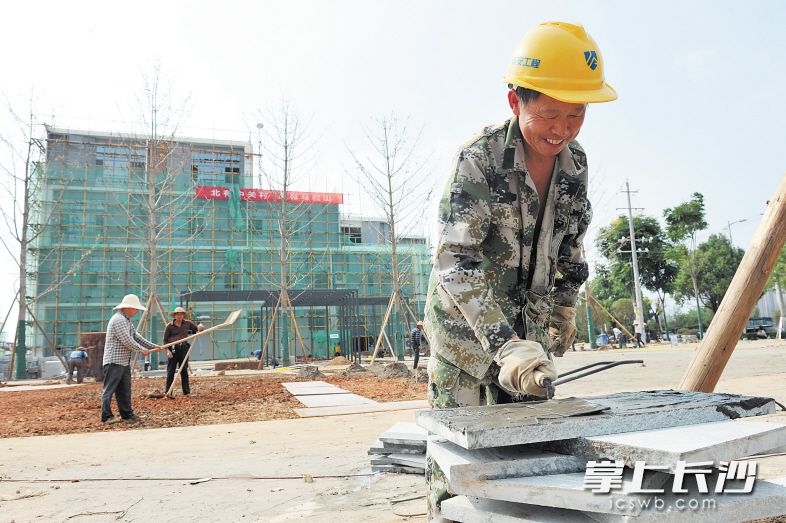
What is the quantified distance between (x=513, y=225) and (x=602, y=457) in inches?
35.1

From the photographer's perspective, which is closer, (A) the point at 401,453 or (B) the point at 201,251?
(A) the point at 401,453

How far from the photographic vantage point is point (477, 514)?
1.23m

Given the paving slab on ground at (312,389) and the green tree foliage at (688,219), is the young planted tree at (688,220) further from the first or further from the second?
the paving slab on ground at (312,389)

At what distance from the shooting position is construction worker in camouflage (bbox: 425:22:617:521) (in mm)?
1631

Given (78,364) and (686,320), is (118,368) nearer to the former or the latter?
(78,364)

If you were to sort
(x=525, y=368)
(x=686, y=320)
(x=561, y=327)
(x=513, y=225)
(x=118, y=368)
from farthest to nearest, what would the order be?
(x=686, y=320) → (x=118, y=368) → (x=561, y=327) → (x=513, y=225) → (x=525, y=368)

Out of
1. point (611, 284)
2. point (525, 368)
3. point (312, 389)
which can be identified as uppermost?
point (611, 284)

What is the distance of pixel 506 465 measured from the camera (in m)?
1.17

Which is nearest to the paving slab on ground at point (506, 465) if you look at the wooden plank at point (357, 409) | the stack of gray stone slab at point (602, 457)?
the stack of gray stone slab at point (602, 457)

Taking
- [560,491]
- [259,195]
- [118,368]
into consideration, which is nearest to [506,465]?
[560,491]

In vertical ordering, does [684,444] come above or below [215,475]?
above

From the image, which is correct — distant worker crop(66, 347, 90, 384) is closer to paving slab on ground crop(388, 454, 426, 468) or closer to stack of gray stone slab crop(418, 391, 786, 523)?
paving slab on ground crop(388, 454, 426, 468)

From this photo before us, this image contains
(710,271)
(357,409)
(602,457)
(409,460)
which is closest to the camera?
(602,457)

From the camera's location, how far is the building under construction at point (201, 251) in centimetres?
2603
